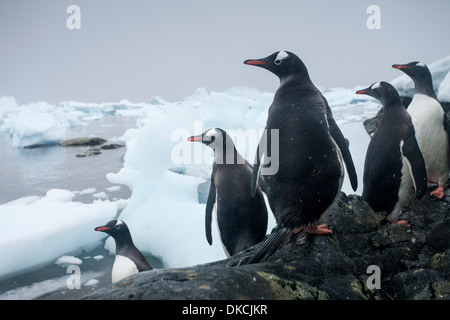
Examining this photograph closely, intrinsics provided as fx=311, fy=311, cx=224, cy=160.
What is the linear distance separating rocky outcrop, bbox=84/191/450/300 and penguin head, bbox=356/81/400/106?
3.04 feet

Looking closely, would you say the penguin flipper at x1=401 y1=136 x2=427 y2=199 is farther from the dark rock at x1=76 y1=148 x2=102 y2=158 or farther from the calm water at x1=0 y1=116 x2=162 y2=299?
the dark rock at x1=76 y1=148 x2=102 y2=158

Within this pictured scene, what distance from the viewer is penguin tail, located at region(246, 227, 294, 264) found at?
3.89 ft

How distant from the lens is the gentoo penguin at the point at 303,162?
143 centimetres

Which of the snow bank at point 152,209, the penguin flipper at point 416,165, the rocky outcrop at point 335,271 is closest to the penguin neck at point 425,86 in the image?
the penguin flipper at point 416,165

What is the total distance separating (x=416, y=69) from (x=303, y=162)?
2.28 metres

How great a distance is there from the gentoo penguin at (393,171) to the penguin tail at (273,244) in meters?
1.17

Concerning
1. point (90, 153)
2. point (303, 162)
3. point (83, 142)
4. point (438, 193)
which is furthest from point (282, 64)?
point (83, 142)

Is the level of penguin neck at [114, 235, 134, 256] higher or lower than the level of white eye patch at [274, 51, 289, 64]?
lower

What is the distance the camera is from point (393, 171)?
224cm

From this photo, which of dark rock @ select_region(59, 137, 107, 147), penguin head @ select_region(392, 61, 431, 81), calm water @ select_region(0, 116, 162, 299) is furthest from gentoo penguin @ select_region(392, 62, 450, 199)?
dark rock @ select_region(59, 137, 107, 147)

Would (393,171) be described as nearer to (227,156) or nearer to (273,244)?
(227,156)
